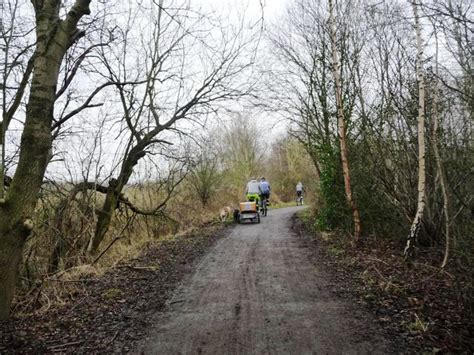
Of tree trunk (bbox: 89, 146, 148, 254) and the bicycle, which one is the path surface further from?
the bicycle

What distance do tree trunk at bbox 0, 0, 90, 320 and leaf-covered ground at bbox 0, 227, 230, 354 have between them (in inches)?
25.7

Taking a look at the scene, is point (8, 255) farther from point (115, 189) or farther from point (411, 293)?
point (115, 189)

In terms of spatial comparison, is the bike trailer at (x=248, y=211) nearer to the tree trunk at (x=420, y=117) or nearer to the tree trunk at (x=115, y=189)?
the tree trunk at (x=115, y=189)

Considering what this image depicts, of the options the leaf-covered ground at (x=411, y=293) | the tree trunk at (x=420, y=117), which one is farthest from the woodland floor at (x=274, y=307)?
the tree trunk at (x=420, y=117)

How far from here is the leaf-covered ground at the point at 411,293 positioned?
3646 mm

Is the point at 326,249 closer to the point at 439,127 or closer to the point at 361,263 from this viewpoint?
the point at 361,263

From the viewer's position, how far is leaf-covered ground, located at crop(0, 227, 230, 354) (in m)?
3.90

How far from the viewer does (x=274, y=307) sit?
4.79 m

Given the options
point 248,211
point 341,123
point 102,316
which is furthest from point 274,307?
point 248,211

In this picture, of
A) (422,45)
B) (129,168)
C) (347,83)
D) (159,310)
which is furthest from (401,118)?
(129,168)

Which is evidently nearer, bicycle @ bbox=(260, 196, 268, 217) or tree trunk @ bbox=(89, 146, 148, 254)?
tree trunk @ bbox=(89, 146, 148, 254)

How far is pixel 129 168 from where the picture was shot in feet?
37.8

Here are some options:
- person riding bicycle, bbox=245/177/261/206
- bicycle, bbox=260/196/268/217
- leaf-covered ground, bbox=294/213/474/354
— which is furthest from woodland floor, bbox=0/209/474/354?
bicycle, bbox=260/196/268/217

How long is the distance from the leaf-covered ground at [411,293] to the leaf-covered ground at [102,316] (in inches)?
120
